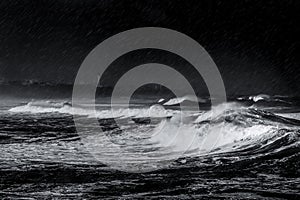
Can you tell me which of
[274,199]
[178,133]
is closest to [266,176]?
[274,199]

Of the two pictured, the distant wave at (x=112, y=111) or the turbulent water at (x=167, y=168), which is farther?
the distant wave at (x=112, y=111)

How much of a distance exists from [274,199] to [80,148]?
428 inches

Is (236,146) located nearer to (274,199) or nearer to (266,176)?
(266,176)

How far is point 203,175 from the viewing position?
1141cm

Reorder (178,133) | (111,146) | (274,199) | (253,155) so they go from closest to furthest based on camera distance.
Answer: (274,199), (253,155), (111,146), (178,133)

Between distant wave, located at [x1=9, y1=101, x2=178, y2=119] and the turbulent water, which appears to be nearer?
the turbulent water

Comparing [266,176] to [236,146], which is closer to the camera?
[266,176]

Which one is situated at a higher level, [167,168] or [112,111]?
[112,111]

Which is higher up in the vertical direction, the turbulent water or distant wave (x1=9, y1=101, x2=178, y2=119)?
distant wave (x1=9, y1=101, x2=178, y2=119)

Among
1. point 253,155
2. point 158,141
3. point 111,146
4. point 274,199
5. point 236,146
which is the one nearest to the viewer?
point 274,199

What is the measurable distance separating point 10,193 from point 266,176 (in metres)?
6.43

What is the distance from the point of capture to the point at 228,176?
11.3 m

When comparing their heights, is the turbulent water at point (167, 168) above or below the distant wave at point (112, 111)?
below

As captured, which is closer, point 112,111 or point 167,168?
point 167,168
